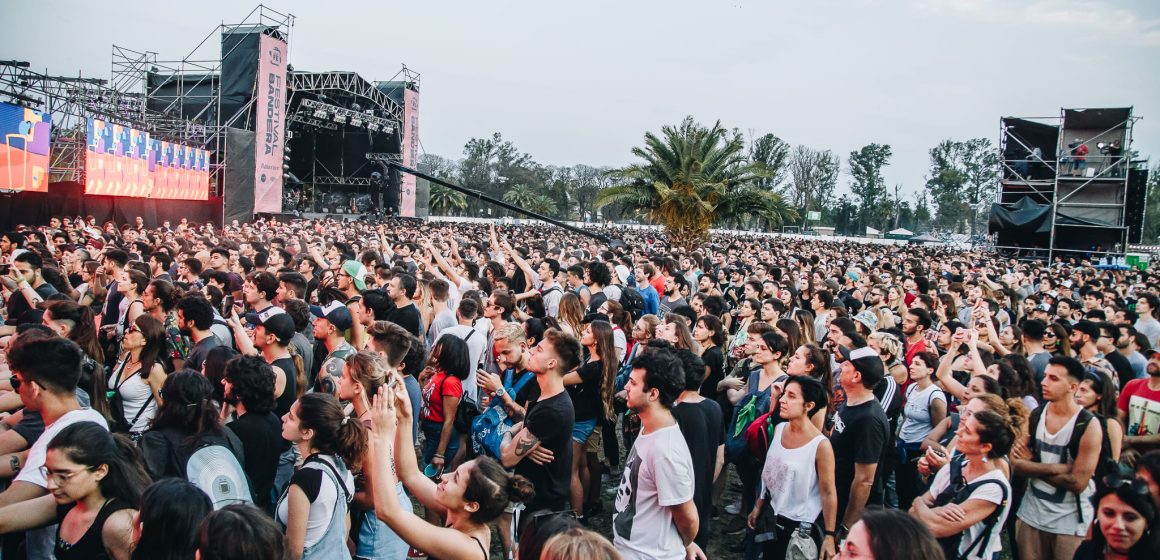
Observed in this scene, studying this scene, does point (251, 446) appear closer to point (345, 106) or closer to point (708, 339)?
point (708, 339)

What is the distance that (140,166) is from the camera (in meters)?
16.6

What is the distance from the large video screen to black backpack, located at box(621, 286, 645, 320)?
12.9 metres

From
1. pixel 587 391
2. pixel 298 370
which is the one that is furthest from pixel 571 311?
pixel 298 370

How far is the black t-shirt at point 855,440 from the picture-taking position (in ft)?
12.0

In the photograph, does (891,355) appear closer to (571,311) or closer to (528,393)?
(571,311)

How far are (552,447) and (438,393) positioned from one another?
3.49 feet

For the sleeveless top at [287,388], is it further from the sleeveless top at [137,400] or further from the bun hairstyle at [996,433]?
the bun hairstyle at [996,433]

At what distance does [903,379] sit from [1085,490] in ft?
4.93

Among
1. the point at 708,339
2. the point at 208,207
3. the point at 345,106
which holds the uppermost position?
the point at 345,106

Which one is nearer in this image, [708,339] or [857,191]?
[708,339]

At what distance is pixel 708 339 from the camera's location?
5371mm

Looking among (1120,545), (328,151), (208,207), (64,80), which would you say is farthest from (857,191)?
(1120,545)

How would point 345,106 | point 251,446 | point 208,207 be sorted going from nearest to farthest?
point 251,446 → point 208,207 → point 345,106

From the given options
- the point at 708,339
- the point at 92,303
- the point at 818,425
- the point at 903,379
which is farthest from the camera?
the point at 92,303
